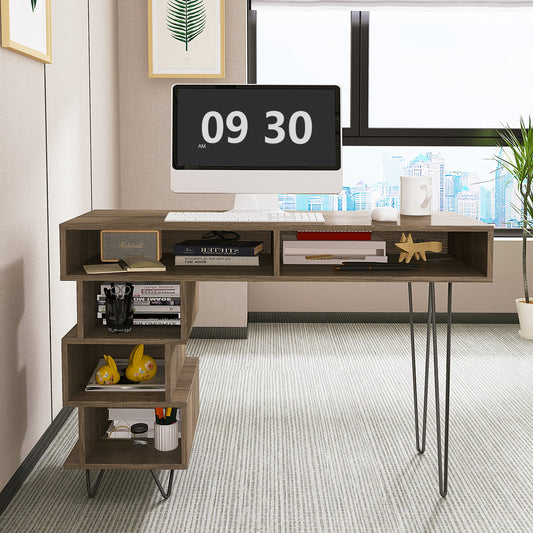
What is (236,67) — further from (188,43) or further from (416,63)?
(416,63)

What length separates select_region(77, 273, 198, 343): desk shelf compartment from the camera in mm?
2154

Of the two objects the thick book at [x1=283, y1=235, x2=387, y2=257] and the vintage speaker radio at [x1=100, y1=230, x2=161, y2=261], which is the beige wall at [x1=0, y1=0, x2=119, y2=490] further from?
the thick book at [x1=283, y1=235, x2=387, y2=257]

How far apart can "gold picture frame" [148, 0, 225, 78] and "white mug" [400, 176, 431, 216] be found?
2.14 m

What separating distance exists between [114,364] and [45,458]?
0.53 m

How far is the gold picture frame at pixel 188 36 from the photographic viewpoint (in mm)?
4035

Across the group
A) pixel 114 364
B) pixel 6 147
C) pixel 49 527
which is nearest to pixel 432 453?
pixel 114 364

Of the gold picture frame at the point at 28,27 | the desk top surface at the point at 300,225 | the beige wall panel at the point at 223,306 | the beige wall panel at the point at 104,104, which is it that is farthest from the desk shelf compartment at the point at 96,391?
the beige wall panel at the point at 223,306

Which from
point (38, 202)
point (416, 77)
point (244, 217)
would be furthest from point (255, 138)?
point (416, 77)

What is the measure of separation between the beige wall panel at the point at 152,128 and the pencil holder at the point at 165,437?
1.97m

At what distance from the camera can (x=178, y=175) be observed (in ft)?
7.80

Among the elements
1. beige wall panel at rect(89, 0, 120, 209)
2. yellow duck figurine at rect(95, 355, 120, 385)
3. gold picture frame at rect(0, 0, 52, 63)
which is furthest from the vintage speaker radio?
beige wall panel at rect(89, 0, 120, 209)

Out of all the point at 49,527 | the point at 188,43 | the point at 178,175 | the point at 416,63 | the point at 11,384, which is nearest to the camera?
the point at 49,527

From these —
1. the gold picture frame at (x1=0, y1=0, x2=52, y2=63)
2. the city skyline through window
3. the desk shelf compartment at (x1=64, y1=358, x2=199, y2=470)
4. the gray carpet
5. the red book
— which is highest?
the gold picture frame at (x1=0, y1=0, x2=52, y2=63)

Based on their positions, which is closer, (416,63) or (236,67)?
(236,67)
